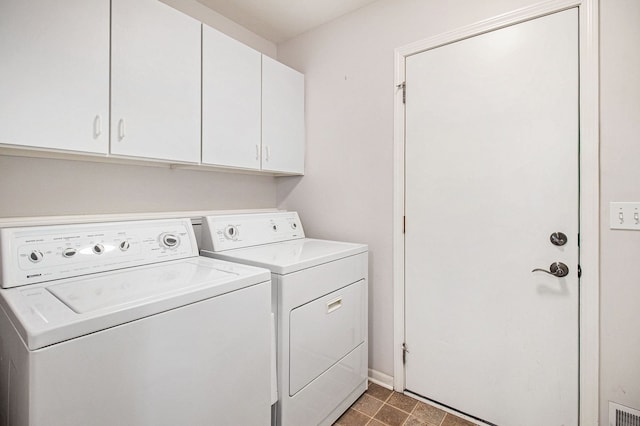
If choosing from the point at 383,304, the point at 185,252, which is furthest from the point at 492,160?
the point at 185,252

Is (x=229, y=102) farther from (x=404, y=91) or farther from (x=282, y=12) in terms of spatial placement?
(x=404, y=91)

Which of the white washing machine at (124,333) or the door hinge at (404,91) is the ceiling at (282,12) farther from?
the white washing machine at (124,333)

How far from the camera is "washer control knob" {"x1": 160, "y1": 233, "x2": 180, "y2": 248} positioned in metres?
1.57

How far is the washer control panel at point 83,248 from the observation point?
116cm

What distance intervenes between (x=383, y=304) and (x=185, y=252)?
1.28 meters

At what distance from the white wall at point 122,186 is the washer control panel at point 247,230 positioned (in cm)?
32

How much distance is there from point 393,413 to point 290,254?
111 centimetres

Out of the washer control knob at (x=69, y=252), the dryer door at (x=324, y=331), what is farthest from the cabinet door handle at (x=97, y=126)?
the dryer door at (x=324, y=331)

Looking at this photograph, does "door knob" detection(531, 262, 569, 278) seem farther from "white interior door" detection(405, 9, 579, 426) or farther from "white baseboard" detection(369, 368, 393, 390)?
"white baseboard" detection(369, 368, 393, 390)

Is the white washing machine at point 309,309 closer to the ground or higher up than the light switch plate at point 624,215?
closer to the ground

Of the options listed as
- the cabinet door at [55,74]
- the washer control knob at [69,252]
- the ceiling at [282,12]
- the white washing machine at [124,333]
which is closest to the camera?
the white washing machine at [124,333]

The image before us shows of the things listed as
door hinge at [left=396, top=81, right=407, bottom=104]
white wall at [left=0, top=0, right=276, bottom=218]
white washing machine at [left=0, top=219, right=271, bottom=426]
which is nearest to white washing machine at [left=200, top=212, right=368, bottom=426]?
white washing machine at [left=0, top=219, right=271, bottom=426]

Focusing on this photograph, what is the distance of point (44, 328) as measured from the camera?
2.53ft

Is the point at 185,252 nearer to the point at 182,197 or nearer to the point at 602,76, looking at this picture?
the point at 182,197
